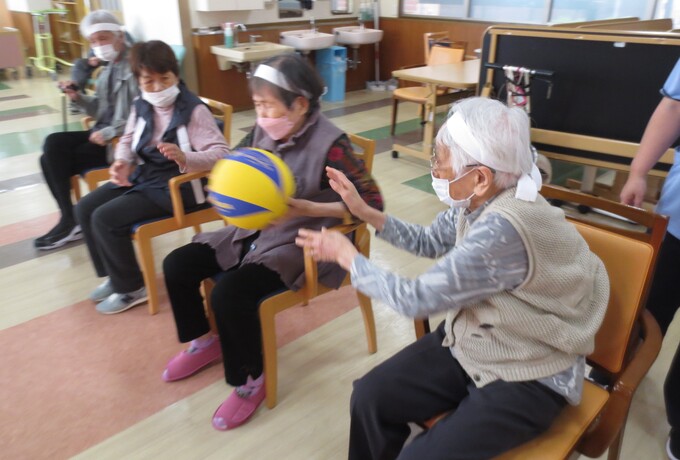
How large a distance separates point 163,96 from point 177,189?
40 cm

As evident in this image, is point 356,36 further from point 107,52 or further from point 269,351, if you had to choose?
point 269,351

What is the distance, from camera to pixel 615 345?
4.05ft

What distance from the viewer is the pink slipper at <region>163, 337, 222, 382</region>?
76.7 inches

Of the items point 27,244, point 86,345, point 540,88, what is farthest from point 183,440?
point 540,88

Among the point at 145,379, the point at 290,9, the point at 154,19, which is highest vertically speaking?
the point at 290,9

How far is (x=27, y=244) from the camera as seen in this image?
2971 millimetres

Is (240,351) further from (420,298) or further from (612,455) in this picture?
(612,455)

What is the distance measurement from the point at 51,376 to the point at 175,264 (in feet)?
2.36

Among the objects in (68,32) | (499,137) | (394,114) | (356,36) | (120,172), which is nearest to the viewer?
(499,137)

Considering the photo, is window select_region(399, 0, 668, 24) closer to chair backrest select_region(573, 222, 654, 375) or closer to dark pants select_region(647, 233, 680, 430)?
dark pants select_region(647, 233, 680, 430)

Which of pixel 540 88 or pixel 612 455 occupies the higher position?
pixel 540 88

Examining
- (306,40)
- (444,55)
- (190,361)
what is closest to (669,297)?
(190,361)

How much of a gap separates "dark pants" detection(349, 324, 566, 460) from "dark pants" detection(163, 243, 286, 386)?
510 millimetres

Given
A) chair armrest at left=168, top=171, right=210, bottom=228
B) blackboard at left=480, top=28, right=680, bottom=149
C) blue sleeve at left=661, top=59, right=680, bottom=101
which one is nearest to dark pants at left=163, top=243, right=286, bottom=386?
chair armrest at left=168, top=171, right=210, bottom=228
